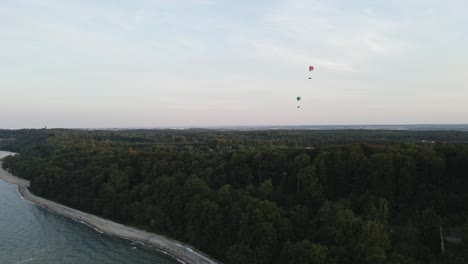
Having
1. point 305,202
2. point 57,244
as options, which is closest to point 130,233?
point 57,244

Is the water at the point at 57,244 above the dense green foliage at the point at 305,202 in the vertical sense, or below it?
below

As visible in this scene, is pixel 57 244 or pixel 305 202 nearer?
pixel 305 202

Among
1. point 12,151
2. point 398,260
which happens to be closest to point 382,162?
point 398,260

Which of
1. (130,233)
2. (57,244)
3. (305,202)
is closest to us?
(305,202)

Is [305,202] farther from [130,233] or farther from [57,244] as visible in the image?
[57,244]

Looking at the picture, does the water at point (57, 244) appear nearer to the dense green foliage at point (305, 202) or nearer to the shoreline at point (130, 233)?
the shoreline at point (130, 233)

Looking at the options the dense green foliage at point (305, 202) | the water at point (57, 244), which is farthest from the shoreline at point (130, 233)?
the dense green foliage at point (305, 202)
